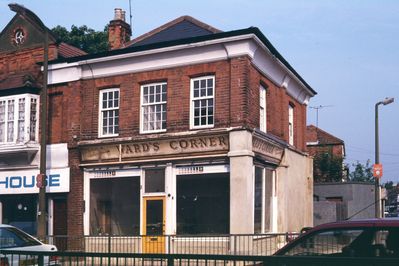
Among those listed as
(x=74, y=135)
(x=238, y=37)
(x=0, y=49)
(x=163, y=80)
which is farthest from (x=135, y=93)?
(x=0, y=49)

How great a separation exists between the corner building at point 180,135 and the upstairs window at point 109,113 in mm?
39

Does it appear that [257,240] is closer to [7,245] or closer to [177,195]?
[177,195]

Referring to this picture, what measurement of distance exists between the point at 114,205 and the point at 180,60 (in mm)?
6253

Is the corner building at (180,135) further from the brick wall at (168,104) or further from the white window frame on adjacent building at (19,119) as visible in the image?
the white window frame on adjacent building at (19,119)

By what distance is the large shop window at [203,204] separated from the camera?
20.2 m

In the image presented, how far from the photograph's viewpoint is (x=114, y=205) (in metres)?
22.6

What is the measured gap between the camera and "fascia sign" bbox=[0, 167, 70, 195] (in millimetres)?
22766

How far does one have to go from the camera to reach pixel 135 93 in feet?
71.7

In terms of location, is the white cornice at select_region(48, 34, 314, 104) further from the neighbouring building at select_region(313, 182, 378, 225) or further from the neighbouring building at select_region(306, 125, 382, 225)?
the neighbouring building at select_region(313, 182, 378, 225)

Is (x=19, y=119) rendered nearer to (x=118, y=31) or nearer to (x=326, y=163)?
(x=118, y=31)

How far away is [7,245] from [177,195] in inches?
335

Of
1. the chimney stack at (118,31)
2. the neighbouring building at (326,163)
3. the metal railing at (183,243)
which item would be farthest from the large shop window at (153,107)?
the neighbouring building at (326,163)

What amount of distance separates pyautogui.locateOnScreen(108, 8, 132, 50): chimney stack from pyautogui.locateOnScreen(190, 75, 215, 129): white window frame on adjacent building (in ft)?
23.7

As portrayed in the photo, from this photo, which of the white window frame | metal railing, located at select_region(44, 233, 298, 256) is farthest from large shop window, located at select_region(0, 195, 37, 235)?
the white window frame
